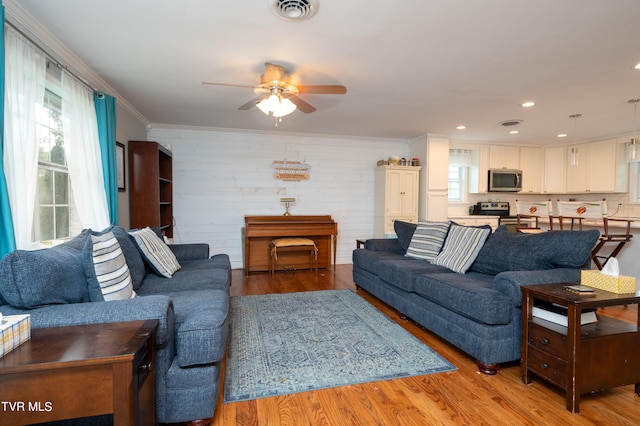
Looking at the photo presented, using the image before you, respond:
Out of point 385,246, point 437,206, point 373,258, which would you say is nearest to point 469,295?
point 373,258

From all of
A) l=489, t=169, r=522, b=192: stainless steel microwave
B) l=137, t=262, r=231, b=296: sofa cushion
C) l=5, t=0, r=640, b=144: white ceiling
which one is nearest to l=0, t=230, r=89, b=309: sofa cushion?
l=137, t=262, r=231, b=296: sofa cushion

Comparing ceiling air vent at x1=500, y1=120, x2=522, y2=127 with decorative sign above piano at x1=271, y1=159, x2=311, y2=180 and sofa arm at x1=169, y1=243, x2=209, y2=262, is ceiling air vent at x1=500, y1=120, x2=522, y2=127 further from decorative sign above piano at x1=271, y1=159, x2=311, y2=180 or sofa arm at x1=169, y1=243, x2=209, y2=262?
sofa arm at x1=169, y1=243, x2=209, y2=262

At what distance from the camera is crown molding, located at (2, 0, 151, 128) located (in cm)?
187

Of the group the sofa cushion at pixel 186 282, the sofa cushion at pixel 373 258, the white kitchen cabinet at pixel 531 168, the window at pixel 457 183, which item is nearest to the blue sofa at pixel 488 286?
the sofa cushion at pixel 373 258

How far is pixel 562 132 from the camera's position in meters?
5.06

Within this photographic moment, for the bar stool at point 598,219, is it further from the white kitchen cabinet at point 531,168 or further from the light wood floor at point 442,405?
the light wood floor at point 442,405

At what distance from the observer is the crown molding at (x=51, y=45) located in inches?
73.5

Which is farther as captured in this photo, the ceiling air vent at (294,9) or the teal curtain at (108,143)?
the teal curtain at (108,143)

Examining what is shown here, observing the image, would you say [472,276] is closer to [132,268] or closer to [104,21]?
[132,268]

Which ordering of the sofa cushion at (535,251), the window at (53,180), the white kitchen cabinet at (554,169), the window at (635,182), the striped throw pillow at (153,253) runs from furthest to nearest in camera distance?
the white kitchen cabinet at (554,169)
the window at (635,182)
the striped throw pillow at (153,253)
the window at (53,180)
the sofa cushion at (535,251)

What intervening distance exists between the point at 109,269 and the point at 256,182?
3.70 m

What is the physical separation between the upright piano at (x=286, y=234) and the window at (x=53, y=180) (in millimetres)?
2294

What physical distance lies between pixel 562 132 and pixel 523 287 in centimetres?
446

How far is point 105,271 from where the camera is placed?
1.60 m
